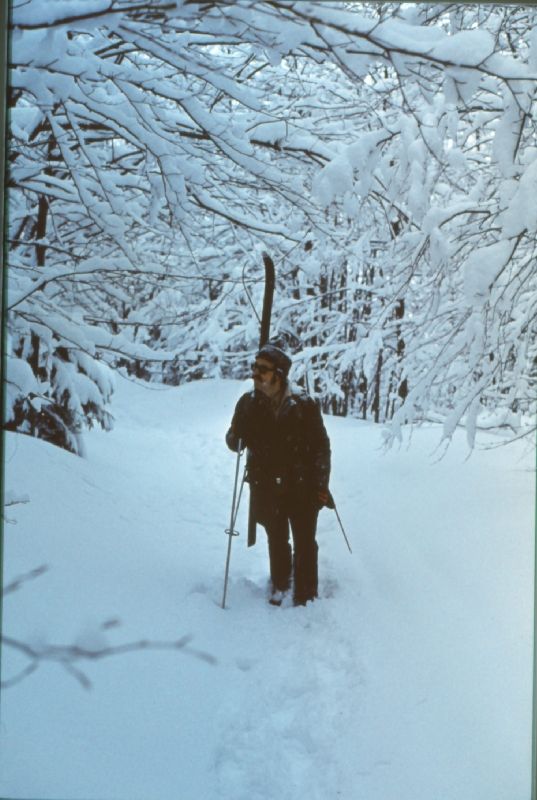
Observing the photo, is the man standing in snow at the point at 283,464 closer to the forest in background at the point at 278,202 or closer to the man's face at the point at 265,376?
the man's face at the point at 265,376

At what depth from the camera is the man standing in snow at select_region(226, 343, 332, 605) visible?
2348 mm

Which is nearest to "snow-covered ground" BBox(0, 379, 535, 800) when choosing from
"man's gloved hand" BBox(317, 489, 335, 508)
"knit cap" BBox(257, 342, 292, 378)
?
"man's gloved hand" BBox(317, 489, 335, 508)

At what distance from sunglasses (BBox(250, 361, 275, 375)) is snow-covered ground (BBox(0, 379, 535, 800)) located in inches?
4.5

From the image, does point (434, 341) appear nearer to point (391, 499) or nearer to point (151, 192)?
point (391, 499)

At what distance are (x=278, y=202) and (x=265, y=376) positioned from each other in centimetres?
78

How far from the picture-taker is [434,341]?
2688 mm

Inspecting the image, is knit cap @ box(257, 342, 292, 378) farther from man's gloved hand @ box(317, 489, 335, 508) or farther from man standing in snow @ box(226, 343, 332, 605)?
man's gloved hand @ box(317, 489, 335, 508)

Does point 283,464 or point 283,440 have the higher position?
point 283,440

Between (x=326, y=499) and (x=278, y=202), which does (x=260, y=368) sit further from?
(x=278, y=202)

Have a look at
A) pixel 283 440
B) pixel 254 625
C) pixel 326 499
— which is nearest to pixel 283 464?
pixel 283 440

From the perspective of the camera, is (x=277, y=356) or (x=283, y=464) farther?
(x=283, y=464)

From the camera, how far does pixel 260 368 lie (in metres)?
2.35

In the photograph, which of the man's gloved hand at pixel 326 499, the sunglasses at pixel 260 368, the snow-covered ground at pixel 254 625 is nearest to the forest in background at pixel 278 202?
the sunglasses at pixel 260 368

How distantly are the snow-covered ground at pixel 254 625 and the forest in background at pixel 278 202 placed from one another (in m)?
0.20
